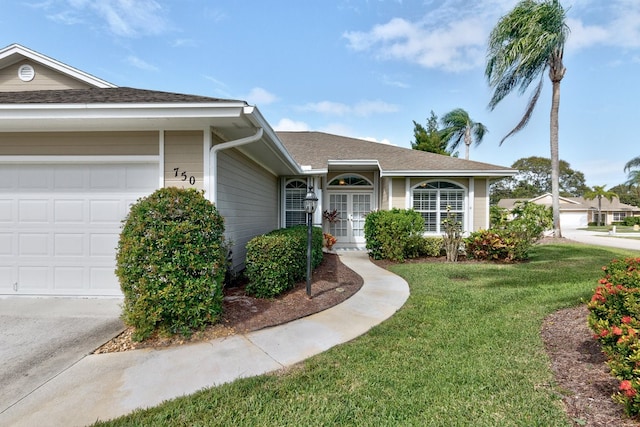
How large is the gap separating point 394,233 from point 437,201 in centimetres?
337

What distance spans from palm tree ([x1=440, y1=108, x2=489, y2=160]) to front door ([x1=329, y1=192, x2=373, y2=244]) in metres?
16.1

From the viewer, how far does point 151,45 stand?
8.52 meters

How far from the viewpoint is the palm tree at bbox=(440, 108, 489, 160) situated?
79.8ft

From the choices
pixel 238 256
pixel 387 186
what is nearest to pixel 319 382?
pixel 238 256

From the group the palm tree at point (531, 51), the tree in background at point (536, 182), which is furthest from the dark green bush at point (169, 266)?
the tree in background at point (536, 182)

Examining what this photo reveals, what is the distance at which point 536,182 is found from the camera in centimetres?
5553

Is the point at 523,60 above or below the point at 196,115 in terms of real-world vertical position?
above

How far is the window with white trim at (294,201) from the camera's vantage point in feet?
37.4

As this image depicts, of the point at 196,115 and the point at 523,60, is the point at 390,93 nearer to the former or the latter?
the point at 523,60

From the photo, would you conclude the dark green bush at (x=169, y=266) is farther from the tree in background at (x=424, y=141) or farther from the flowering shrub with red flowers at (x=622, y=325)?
the tree in background at (x=424, y=141)

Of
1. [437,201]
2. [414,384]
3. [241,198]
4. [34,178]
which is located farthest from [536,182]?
[34,178]

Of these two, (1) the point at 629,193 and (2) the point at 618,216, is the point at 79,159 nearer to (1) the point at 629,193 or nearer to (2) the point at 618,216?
(2) the point at 618,216

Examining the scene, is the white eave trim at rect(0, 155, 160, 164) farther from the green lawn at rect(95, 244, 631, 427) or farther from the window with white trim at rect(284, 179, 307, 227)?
the window with white trim at rect(284, 179, 307, 227)

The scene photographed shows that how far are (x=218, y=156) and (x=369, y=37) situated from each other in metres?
8.90
